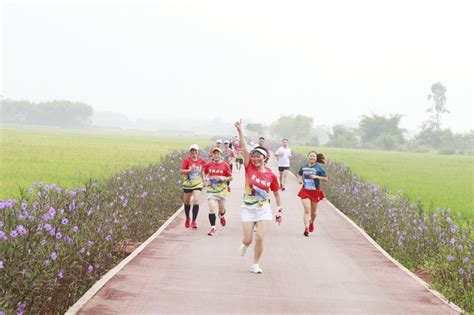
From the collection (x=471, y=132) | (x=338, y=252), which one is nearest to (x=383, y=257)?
(x=338, y=252)

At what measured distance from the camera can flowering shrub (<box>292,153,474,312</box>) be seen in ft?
27.8

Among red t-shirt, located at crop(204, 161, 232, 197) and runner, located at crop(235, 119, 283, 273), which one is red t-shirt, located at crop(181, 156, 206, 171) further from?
runner, located at crop(235, 119, 283, 273)

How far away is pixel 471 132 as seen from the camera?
132 m

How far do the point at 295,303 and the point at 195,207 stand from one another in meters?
6.13

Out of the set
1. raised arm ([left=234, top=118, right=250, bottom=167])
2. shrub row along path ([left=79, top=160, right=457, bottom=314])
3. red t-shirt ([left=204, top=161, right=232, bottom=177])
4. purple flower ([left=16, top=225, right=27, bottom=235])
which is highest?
raised arm ([left=234, top=118, right=250, bottom=167])

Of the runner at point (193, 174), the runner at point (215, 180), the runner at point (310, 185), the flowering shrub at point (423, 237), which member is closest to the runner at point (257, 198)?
the flowering shrub at point (423, 237)

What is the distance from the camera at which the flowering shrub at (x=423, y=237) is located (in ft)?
27.8

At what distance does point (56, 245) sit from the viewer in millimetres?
6750

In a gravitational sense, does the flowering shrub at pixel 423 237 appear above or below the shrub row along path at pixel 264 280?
above

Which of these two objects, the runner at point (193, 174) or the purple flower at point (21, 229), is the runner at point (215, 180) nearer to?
the runner at point (193, 174)

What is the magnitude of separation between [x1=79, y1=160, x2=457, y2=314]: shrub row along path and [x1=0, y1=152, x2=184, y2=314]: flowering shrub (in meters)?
0.37

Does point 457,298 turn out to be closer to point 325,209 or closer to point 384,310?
point 384,310

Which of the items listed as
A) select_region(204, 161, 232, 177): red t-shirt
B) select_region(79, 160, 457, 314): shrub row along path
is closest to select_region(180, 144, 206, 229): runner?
select_region(204, 161, 232, 177): red t-shirt

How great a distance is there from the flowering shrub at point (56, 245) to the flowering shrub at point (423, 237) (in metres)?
4.82
